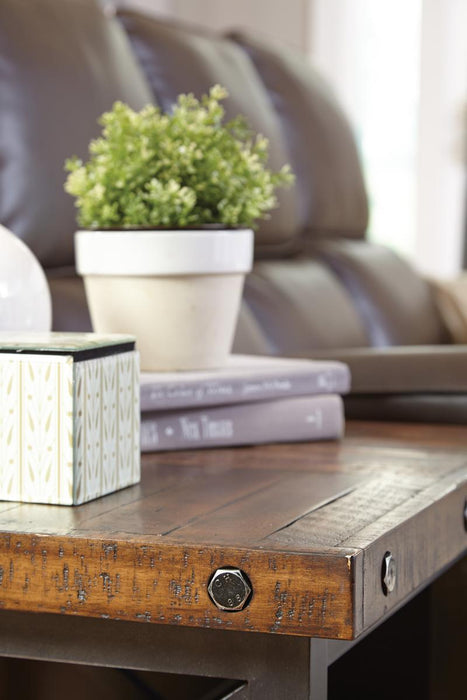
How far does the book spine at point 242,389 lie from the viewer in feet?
3.15

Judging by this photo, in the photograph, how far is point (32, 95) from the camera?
141cm

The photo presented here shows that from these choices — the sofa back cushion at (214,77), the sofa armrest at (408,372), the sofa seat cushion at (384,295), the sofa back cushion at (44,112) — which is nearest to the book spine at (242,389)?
the sofa armrest at (408,372)

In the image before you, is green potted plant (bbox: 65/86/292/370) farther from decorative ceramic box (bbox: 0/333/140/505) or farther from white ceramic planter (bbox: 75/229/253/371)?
decorative ceramic box (bbox: 0/333/140/505)

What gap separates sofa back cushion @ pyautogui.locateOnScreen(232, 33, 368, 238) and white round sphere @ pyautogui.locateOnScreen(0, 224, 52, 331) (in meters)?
1.26

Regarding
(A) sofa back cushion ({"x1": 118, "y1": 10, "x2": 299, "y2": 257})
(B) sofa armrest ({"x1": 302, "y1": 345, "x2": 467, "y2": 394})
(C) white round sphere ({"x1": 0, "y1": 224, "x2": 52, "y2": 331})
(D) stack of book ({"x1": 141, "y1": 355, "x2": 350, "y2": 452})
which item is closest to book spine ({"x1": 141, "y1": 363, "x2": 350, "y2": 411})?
(D) stack of book ({"x1": 141, "y1": 355, "x2": 350, "y2": 452})

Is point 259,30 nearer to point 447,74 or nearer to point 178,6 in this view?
point 178,6

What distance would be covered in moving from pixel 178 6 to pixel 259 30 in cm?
32

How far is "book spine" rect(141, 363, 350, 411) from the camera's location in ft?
3.15

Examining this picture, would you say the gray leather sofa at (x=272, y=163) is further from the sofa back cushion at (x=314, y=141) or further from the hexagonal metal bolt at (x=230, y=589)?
the hexagonal metal bolt at (x=230, y=589)

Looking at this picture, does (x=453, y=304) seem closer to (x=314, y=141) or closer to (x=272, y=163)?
(x=314, y=141)

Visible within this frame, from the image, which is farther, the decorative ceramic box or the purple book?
the purple book

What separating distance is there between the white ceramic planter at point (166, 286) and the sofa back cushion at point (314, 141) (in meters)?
1.12

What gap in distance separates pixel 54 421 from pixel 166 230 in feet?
1.02

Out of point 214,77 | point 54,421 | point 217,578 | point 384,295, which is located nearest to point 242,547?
point 217,578
